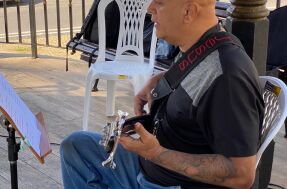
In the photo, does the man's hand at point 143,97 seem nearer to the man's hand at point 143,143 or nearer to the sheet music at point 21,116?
the sheet music at point 21,116

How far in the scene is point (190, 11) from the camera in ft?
6.70

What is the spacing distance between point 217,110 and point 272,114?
0.50 meters

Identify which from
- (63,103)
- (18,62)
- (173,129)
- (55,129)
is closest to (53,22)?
(18,62)

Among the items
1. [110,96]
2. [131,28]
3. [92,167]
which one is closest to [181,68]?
[92,167]

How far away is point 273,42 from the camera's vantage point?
4141 millimetres

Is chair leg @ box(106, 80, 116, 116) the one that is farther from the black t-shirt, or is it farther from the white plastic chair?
the black t-shirt

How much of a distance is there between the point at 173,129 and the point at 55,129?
8.53 ft

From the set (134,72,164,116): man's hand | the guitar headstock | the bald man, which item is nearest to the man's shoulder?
the bald man

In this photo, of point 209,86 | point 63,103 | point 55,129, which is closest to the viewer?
point 209,86

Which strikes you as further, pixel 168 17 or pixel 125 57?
pixel 125 57

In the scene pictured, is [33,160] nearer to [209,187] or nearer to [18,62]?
[209,187]

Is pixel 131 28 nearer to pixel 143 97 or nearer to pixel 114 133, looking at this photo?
pixel 143 97

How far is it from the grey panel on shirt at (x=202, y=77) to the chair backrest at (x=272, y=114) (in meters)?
A: 0.36

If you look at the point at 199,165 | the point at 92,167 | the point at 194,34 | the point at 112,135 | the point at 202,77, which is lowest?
the point at 92,167
